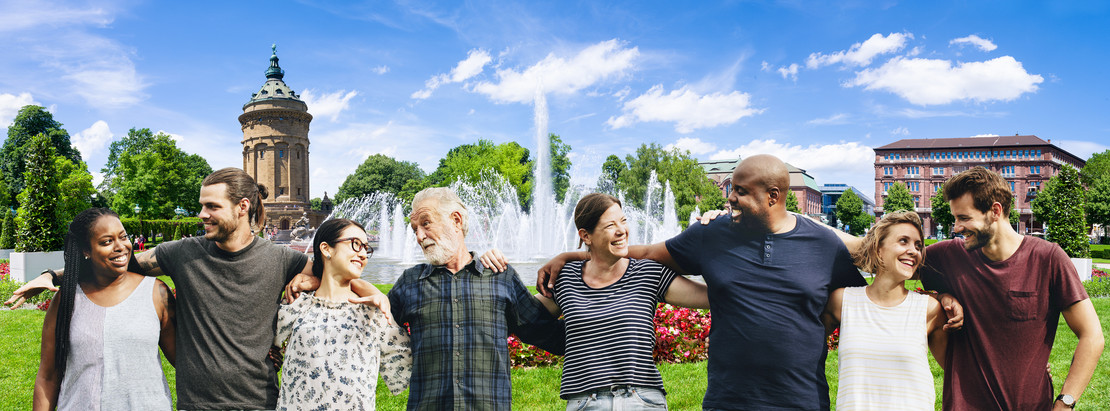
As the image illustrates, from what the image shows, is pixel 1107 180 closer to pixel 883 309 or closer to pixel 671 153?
pixel 671 153

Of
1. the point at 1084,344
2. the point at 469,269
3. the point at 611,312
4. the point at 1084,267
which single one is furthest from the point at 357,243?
the point at 1084,267

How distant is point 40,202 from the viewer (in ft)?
43.1

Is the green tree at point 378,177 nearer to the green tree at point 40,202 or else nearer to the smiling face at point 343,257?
the green tree at point 40,202

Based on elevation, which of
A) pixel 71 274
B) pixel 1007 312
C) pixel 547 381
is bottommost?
pixel 547 381

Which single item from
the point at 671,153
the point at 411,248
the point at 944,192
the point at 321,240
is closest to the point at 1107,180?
the point at 671,153

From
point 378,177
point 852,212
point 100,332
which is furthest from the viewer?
point 852,212

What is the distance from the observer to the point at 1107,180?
136ft

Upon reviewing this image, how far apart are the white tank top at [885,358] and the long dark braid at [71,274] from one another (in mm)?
4138

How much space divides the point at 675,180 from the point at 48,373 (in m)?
39.6

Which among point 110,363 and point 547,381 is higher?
point 110,363

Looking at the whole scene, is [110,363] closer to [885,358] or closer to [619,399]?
[619,399]

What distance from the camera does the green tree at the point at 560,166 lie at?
50.2 meters

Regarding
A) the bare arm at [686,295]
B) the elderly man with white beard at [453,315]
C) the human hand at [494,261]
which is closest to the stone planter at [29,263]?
the elderly man with white beard at [453,315]

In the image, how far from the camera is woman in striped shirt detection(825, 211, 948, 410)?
2.90 m
